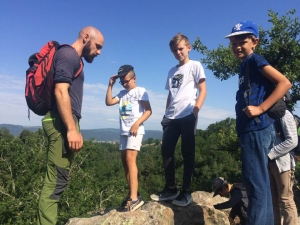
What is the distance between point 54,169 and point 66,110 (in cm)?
58

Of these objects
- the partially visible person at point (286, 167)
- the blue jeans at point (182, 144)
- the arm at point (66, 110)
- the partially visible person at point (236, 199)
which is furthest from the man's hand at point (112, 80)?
the partially visible person at point (286, 167)

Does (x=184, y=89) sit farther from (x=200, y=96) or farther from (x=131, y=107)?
(x=131, y=107)

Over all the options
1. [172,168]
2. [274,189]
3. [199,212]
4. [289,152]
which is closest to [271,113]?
[289,152]

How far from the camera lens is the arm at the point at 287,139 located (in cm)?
300

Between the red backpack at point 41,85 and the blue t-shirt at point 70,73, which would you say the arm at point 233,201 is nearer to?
the blue t-shirt at point 70,73

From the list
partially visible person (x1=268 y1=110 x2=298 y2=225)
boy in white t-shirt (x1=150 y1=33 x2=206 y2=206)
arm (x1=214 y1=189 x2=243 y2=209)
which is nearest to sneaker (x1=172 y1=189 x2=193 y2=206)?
boy in white t-shirt (x1=150 y1=33 x2=206 y2=206)

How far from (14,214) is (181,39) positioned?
14.8 m

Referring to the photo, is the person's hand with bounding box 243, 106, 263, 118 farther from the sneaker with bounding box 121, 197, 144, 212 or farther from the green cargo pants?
the sneaker with bounding box 121, 197, 144, 212

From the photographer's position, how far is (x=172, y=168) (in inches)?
147

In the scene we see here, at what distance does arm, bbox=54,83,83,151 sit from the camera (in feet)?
8.19

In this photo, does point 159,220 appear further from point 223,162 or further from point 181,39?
point 223,162

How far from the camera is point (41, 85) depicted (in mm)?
2549

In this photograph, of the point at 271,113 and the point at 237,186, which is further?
the point at 237,186

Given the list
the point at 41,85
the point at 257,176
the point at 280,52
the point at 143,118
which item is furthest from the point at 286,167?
the point at 280,52
